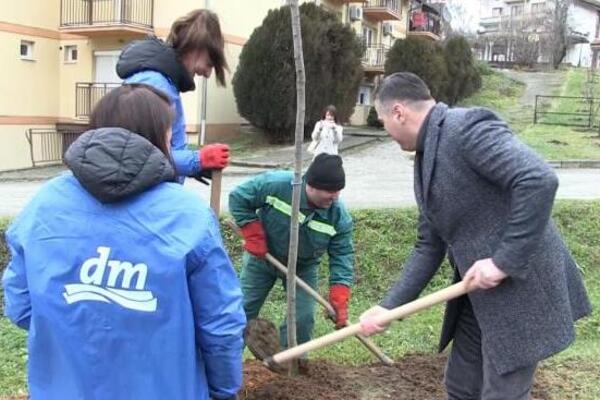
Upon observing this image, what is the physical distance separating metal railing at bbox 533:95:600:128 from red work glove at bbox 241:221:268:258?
2026cm

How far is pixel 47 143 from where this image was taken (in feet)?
63.6

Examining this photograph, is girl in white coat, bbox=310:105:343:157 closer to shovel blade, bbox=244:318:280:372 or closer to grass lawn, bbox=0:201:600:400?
grass lawn, bbox=0:201:600:400

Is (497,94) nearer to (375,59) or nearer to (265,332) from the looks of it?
(375,59)

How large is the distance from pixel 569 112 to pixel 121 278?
25560 millimetres

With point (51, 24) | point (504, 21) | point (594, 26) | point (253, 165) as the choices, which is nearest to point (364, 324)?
point (253, 165)

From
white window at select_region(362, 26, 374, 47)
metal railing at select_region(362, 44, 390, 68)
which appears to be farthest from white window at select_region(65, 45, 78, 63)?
white window at select_region(362, 26, 374, 47)

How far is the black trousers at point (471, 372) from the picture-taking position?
258 centimetres

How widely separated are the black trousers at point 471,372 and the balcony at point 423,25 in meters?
35.0

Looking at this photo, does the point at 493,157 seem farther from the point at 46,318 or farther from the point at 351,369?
the point at 351,369

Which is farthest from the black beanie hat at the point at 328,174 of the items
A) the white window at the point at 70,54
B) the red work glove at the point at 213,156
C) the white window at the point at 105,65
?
the white window at the point at 70,54

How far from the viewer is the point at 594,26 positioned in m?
58.9

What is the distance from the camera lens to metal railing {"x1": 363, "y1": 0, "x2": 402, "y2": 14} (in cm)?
2931

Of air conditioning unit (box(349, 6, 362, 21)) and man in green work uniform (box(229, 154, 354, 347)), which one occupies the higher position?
air conditioning unit (box(349, 6, 362, 21))

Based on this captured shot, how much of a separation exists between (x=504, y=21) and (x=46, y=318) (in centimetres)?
5495
